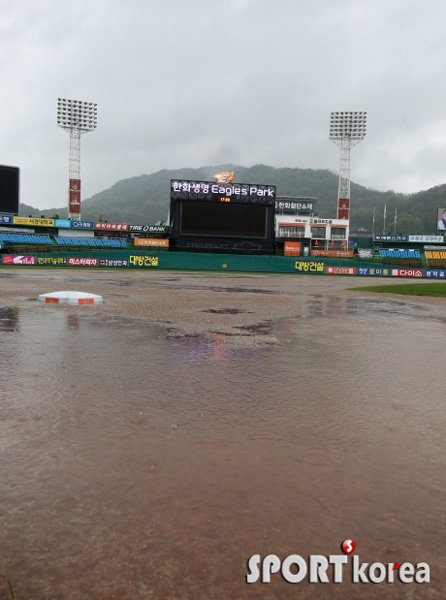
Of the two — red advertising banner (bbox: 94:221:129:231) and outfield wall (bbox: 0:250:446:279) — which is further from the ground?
red advertising banner (bbox: 94:221:129:231)

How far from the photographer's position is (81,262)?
171 feet

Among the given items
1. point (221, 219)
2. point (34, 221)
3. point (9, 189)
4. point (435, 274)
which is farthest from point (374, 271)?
point (34, 221)

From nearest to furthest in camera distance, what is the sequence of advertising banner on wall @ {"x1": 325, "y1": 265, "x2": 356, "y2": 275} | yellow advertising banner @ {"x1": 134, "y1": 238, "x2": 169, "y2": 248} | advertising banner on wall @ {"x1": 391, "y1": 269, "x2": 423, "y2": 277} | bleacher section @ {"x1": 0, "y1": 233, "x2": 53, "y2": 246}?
advertising banner on wall @ {"x1": 391, "y1": 269, "x2": 423, "y2": 277}
advertising banner on wall @ {"x1": 325, "y1": 265, "x2": 356, "y2": 275}
bleacher section @ {"x1": 0, "y1": 233, "x2": 53, "y2": 246}
yellow advertising banner @ {"x1": 134, "y1": 238, "x2": 169, "y2": 248}

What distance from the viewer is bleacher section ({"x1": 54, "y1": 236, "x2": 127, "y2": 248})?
2555 inches

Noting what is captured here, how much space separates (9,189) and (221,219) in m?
26.6

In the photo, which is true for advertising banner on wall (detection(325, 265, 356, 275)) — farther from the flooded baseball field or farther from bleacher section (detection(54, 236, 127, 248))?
the flooded baseball field

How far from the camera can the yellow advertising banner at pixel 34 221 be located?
66500mm

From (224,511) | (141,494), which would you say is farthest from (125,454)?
(224,511)

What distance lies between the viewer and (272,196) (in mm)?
59781

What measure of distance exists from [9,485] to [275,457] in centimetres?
218

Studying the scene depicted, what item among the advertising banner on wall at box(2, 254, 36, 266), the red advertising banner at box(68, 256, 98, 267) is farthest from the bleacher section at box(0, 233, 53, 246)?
the red advertising banner at box(68, 256, 98, 267)

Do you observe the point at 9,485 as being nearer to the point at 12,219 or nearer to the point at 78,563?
the point at 78,563

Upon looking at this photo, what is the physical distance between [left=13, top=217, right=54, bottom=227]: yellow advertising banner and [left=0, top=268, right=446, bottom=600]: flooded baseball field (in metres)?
64.6

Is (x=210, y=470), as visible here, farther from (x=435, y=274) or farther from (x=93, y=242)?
(x=93, y=242)
